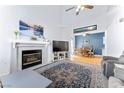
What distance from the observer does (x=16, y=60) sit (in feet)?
6.55

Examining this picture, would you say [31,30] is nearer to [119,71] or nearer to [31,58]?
[31,58]

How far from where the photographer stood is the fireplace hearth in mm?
1996

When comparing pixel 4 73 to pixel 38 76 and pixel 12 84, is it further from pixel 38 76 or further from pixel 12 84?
pixel 38 76

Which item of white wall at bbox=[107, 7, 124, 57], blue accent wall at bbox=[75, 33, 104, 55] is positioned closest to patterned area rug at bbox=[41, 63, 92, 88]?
blue accent wall at bbox=[75, 33, 104, 55]

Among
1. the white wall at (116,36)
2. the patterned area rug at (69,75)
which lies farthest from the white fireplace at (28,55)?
the white wall at (116,36)

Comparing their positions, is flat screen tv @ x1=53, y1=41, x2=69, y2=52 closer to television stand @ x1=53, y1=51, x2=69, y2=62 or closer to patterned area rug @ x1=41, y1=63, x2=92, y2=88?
television stand @ x1=53, y1=51, x2=69, y2=62

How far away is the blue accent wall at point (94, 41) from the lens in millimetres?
1821

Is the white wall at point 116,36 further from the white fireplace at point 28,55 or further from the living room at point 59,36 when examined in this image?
the white fireplace at point 28,55

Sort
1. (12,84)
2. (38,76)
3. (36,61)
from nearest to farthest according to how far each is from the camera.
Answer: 1. (12,84)
2. (38,76)
3. (36,61)

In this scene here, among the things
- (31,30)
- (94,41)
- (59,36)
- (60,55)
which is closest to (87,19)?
(94,41)

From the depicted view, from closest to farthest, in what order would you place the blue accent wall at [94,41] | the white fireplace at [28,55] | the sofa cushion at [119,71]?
the sofa cushion at [119,71] < the blue accent wall at [94,41] < the white fireplace at [28,55]

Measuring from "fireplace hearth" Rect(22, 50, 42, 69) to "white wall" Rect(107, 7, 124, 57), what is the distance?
1137 millimetres
